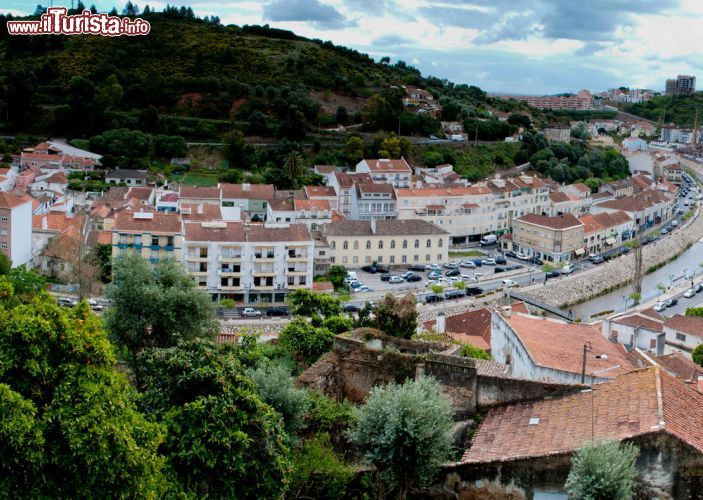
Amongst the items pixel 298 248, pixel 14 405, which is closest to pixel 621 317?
pixel 298 248

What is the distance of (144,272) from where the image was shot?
17609 millimetres

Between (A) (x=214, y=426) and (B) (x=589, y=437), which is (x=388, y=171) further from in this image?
(A) (x=214, y=426)

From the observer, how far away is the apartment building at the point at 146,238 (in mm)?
34969

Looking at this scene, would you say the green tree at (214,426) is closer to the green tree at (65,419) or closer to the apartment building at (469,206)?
the green tree at (65,419)

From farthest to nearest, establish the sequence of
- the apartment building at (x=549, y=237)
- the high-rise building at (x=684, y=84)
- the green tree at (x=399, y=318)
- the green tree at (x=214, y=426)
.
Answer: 1. the high-rise building at (x=684, y=84)
2. the apartment building at (x=549, y=237)
3. the green tree at (x=399, y=318)
4. the green tree at (x=214, y=426)

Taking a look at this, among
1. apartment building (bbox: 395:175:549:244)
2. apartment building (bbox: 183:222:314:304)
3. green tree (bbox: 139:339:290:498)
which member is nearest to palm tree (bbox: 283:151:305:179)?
apartment building (bbox: 395:175:549:244)

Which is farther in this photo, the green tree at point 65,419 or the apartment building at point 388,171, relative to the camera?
the apartment building at point 388,171

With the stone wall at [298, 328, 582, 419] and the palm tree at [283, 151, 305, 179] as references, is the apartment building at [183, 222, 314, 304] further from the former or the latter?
the stone wall at [298, 328, 582, 419]

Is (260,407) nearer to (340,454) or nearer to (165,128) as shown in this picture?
(340,454)

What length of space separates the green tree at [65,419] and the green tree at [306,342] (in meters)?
8.92

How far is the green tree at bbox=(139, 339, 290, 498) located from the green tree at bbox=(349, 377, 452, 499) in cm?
120

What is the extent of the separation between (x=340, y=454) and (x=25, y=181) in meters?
41.3

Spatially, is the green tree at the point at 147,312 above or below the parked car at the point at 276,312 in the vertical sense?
above

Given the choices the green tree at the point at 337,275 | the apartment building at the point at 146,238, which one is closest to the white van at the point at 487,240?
the green tree at the point at 337,275
